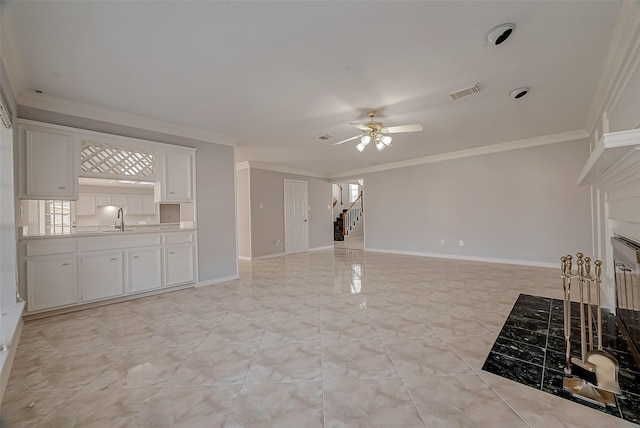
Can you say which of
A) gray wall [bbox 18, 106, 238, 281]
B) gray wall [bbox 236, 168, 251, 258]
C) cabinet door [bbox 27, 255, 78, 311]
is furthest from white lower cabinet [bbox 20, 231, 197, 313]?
gray wall [bbox 236, 168, 251, 258]

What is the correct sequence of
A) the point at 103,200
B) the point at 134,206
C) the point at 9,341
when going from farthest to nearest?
1. the point at 134,206
2. the point at 103,200
3. the point at 9,341

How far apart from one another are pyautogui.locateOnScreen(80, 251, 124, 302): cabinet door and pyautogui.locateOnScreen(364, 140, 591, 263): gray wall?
5740 mm

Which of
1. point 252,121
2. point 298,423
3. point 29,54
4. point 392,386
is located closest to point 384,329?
point 392,386

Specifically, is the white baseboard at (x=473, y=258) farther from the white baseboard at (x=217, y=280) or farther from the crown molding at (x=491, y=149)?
the white baseboard at (x=217, y=280)

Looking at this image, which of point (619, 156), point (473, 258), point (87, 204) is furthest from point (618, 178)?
point (87, 204)

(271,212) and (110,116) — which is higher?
(110,116)

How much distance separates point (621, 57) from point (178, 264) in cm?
528

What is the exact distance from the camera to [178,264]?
397 centimetres

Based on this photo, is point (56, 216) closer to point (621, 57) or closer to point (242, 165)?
point (242, 165)

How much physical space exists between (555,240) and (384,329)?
14.1 ft

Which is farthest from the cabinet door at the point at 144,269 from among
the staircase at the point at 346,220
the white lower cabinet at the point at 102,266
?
the staircase at the point at 346,220

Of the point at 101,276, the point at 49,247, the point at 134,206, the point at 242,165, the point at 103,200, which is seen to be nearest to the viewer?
the point at 49,247

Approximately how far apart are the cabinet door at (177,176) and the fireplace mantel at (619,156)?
4.38 metres

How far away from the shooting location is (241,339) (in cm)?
237
